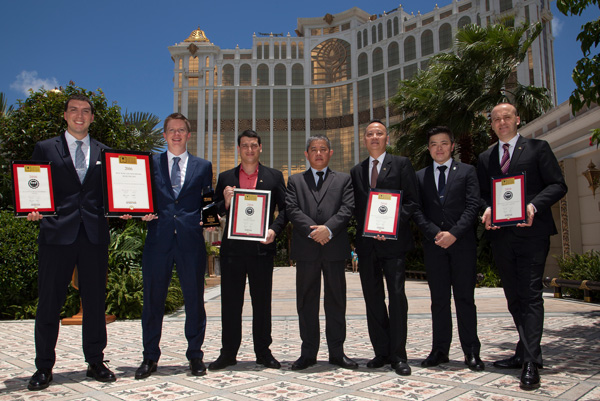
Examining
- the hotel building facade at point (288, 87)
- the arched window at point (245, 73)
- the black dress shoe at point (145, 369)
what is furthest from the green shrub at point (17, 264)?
the arched window at point (245, 73)

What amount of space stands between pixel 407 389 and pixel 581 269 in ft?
31.6

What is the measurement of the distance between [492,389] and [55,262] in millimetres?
3728

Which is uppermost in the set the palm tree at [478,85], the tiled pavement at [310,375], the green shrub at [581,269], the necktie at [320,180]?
the palm tree at [478,85]

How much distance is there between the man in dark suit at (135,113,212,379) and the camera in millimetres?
4344

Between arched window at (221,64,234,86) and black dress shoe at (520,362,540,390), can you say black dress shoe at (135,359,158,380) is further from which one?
arched window at (221,64,234,86)

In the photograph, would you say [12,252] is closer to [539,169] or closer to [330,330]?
[330,330]

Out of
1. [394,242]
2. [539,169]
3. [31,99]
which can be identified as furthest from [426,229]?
[31,99]

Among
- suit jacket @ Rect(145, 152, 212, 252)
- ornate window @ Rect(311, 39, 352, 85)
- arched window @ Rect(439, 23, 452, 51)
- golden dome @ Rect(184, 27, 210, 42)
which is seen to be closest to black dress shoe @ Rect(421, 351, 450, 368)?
suit jacket @ Rect(145, 152, 212, 252)

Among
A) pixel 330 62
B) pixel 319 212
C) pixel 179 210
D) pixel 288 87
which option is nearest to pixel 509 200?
pixel 319 212

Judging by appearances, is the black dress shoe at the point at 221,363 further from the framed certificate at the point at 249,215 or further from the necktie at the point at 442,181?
the necktie at the point at 442,181

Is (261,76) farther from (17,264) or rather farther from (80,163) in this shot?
(80,163)

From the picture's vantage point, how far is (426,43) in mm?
57906

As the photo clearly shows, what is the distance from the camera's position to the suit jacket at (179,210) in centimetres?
439

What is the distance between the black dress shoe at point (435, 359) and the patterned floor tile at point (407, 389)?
0.59 metres
